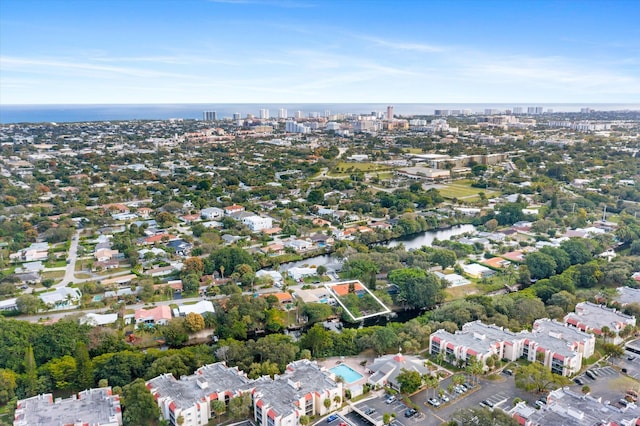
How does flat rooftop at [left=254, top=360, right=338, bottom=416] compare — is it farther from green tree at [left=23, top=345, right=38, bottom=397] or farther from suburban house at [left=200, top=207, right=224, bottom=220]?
suburban house at [left=200, top=207, right=224, bottom=220]

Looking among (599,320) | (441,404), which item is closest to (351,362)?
(441,404)

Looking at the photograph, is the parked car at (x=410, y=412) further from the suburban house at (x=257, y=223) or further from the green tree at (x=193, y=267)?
the suburban house at (x=257, y=223)

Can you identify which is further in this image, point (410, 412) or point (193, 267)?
point (193, 267)

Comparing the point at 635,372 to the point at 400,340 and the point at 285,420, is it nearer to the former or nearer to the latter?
the point at 400,340

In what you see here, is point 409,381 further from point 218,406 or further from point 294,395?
point 218,406

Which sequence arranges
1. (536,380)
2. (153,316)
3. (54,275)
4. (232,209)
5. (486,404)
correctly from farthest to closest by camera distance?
(232,209), (54,275), (153,316), (536,380), (486,404)

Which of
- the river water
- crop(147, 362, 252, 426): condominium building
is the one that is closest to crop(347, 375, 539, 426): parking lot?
crop(147, 362, 252, 426): condominium building
